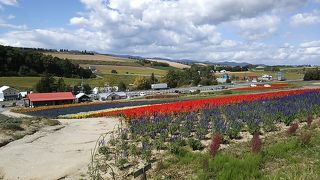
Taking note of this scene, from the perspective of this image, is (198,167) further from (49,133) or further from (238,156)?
(49,133)

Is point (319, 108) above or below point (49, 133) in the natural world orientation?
above

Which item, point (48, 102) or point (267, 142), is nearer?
point (267, 142)

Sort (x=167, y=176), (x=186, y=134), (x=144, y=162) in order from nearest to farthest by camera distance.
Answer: (x=167, y=176)
(x=144, y=162)
(x=186, y=134)

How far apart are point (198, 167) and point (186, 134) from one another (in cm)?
616

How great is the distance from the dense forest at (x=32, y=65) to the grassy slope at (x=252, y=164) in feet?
412

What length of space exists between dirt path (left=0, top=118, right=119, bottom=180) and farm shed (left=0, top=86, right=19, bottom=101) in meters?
84.7

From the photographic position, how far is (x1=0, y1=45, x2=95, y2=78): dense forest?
131375 mm

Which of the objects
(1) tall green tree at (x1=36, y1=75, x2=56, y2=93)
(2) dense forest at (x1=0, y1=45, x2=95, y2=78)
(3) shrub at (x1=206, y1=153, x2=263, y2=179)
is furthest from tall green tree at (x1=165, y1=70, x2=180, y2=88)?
(3) shrub at (x1=206, y1=153, x2=263, y2=179)

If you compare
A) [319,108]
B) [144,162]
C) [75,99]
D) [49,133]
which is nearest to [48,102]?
[75,99]

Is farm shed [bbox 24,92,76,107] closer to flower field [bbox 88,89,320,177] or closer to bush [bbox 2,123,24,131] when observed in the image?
bush [bbox 2,123,24,131]

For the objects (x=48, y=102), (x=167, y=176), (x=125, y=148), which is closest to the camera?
(x=167, y=176)

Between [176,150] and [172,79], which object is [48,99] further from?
[176,150]

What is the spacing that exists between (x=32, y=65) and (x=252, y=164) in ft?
445

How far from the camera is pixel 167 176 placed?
1127 centimetres
